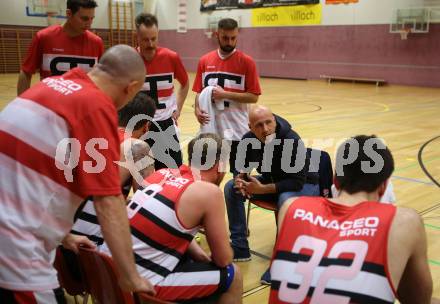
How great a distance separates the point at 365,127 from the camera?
34.5 feet

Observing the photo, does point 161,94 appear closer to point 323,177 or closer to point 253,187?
point 253,187

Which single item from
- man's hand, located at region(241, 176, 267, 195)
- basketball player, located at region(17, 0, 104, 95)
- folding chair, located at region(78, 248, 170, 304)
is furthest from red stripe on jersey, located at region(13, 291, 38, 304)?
basketball player, located at region(17, 0, 104, 95)

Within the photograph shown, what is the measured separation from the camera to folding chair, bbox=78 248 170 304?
2162 mm

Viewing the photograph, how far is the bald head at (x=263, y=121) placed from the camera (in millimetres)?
3955

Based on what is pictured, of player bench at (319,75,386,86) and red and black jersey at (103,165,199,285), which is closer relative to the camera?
red and black jersey at (103,165,199,285)

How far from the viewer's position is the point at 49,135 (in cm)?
187

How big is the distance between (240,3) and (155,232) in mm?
22069

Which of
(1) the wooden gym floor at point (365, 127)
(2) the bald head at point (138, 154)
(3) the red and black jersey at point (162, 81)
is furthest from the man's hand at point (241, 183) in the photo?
(3) the red and black jersey at point (162, 81)

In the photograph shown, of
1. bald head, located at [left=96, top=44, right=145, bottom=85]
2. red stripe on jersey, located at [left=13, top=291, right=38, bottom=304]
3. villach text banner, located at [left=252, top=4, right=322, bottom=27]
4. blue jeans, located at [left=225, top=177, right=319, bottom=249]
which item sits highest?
villach text banner, located at [left=252, top=4, right=322, bottom=27]

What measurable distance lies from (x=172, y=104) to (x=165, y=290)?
9.79 ft

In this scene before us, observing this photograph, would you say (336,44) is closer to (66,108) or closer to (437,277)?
(437,277)

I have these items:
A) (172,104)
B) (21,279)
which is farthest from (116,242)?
(172,104)

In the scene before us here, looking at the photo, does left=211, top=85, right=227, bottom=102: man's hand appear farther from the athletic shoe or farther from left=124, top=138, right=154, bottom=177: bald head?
the athletic shoe

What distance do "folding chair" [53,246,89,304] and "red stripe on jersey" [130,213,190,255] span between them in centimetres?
49
